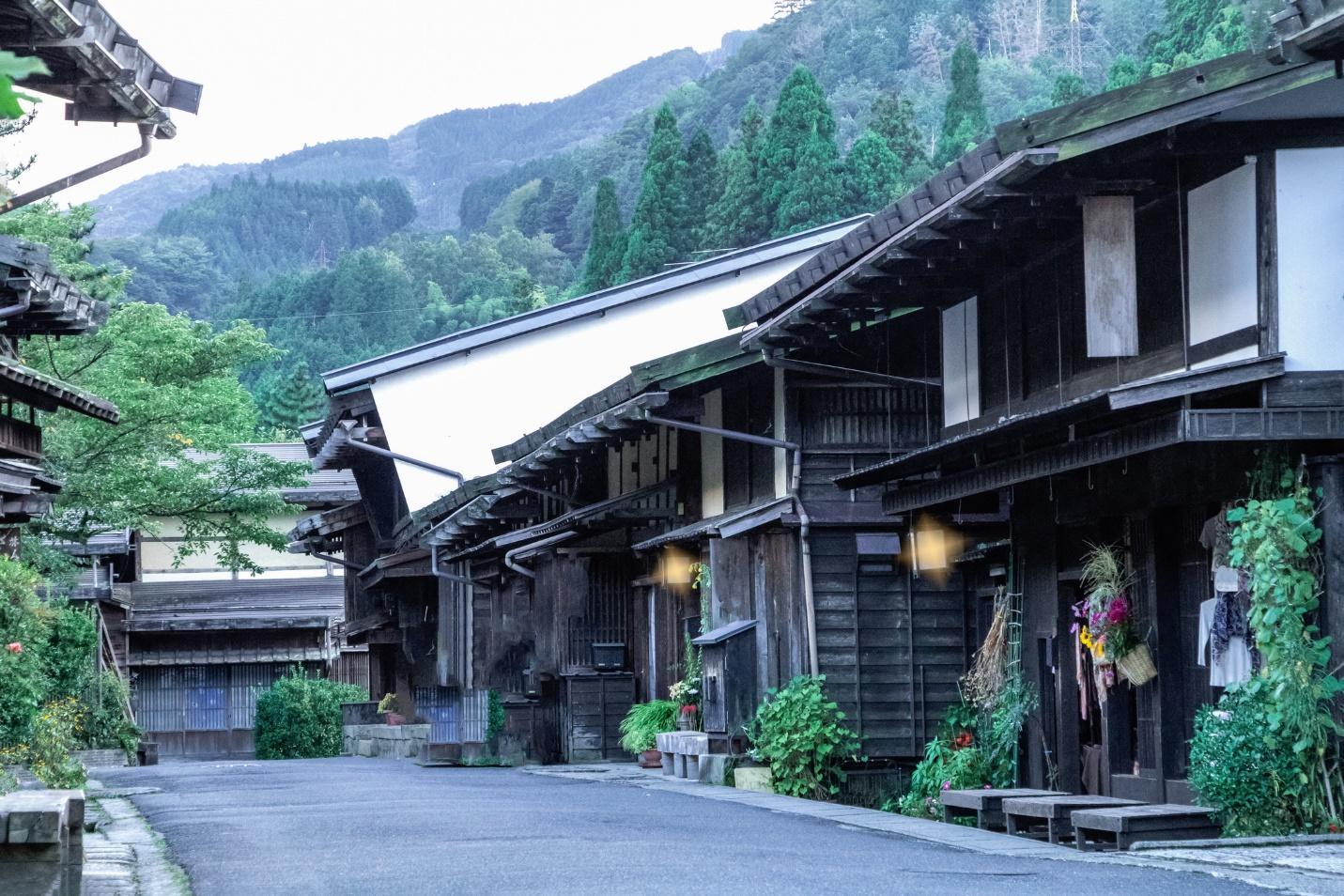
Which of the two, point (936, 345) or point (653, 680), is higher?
point (936, 345)

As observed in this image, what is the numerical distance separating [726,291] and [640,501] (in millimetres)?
9189

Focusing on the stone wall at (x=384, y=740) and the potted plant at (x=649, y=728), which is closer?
the potted plant at (x=649, y=728)

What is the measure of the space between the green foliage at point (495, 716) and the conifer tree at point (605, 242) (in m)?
46.7

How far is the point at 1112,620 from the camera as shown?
1505cm

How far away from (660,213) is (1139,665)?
62090 mm

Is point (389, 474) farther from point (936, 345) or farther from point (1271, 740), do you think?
point (1271, 740)

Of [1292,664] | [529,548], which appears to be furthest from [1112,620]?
[529,548]

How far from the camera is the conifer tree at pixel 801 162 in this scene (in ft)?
249

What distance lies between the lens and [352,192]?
607 feet

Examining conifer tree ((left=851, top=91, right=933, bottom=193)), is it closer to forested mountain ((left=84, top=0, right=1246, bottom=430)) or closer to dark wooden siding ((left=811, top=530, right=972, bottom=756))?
A: forested mountain ((left=84, top=0, right=1246, bottom=430))

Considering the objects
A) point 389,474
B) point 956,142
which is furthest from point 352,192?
point 389,474

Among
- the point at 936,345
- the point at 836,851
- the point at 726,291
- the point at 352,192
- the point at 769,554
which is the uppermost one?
the point at 352,192

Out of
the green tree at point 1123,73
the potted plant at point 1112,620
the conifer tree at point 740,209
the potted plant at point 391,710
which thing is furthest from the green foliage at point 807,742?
the conifer tree at point 740,209

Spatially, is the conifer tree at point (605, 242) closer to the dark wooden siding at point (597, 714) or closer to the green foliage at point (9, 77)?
the dark wooden siding at point (597, 714)
